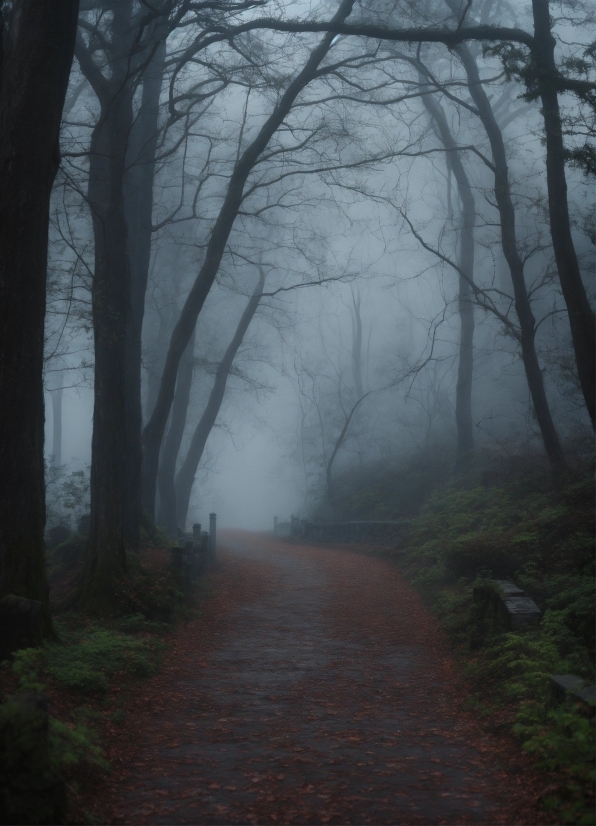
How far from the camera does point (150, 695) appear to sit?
6996mm

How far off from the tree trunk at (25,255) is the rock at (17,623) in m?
0.32

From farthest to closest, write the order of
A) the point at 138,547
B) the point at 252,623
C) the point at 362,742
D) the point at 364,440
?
the point at 364,440, the point at 138,547, the point at 252,623, the point at 362,742

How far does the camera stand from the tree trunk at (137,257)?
14156 millimetres

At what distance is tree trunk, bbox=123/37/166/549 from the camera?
1416 cm

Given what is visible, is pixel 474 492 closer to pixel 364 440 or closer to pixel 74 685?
pixel 74 685

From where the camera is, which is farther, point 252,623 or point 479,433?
point 479,433

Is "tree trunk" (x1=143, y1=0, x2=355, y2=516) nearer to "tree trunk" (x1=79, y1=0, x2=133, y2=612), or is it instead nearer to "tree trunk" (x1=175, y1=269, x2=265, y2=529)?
"tree trunk" (x1=79, y1=0, x2=133, y2=612)

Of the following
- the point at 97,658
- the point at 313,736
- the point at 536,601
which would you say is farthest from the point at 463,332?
the point at 313,736

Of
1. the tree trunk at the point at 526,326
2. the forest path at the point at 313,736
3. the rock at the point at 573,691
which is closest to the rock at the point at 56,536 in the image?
the forest path at the point at 313,736

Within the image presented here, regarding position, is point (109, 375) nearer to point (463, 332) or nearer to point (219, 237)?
point (219, 237)

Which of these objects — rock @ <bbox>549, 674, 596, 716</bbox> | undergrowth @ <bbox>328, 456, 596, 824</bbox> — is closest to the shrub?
undergrowth @ <bbox>328, 456, 596, 824</bbox>

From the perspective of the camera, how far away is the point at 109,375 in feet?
38.2

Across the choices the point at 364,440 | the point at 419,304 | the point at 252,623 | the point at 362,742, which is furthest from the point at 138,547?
the point at 419,304

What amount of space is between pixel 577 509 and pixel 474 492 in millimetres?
6634
